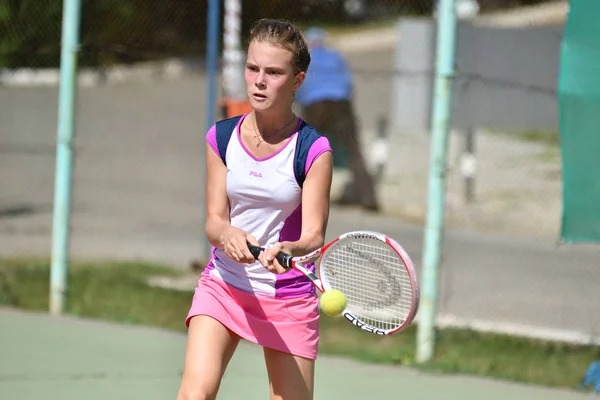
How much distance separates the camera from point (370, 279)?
4.09 meters

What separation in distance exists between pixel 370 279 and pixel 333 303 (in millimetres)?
305

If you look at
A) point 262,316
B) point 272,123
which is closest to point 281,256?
point 262,316

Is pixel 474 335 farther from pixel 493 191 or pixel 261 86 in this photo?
pixel 493 191

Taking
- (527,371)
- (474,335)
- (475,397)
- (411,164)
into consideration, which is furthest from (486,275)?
(411,164)

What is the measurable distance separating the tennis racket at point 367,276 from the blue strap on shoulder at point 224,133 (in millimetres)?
451

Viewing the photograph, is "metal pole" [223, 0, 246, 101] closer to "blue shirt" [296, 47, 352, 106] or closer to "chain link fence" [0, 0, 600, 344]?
"chain link fence" [0, 0, 600, 344]

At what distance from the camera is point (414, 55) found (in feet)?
44.7

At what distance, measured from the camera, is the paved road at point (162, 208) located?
8.63 m

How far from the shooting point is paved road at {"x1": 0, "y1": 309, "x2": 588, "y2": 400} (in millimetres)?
6012

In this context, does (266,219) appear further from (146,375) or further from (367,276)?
Result: (146,375)

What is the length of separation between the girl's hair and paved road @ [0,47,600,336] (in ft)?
13.2

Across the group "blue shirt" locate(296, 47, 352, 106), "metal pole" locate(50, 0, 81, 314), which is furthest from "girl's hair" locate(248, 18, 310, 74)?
"blue shirt" locate(296, 47, 352, 106)

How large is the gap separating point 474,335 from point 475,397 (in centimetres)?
131

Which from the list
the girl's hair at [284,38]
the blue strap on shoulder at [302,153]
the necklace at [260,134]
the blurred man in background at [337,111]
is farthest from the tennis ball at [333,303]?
the blurred man in background at [337,111]
